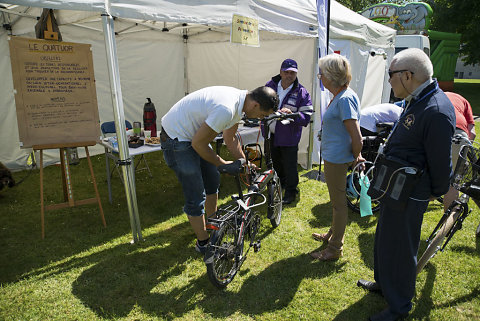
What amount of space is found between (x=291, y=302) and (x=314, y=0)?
416 cm

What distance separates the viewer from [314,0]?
4707 mm

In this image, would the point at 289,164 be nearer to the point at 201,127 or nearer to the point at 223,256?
the point at 223,256

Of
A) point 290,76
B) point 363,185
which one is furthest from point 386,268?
point 290,76

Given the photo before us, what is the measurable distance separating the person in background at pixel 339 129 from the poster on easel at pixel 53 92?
2.29 metres

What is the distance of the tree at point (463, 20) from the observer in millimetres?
18484

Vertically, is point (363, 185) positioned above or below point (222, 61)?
below

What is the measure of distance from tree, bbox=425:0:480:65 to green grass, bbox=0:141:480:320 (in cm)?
1991

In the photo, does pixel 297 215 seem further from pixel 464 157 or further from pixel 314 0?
pixel 314 0

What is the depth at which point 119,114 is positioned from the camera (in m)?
2.82

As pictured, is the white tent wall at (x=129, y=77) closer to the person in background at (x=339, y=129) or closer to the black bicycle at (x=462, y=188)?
the person in background at (x=339, y=129)

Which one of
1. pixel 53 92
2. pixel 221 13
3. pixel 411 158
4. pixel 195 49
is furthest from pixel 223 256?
pixel 195 49

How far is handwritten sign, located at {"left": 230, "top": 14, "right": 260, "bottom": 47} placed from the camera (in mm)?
3420

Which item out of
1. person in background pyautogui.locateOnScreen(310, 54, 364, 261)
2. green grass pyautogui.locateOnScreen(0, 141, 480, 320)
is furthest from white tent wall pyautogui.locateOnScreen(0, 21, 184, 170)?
person in background pyautogui.locateOnScreen(310, 54, 364, 261)

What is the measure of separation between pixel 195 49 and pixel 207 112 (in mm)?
5012
